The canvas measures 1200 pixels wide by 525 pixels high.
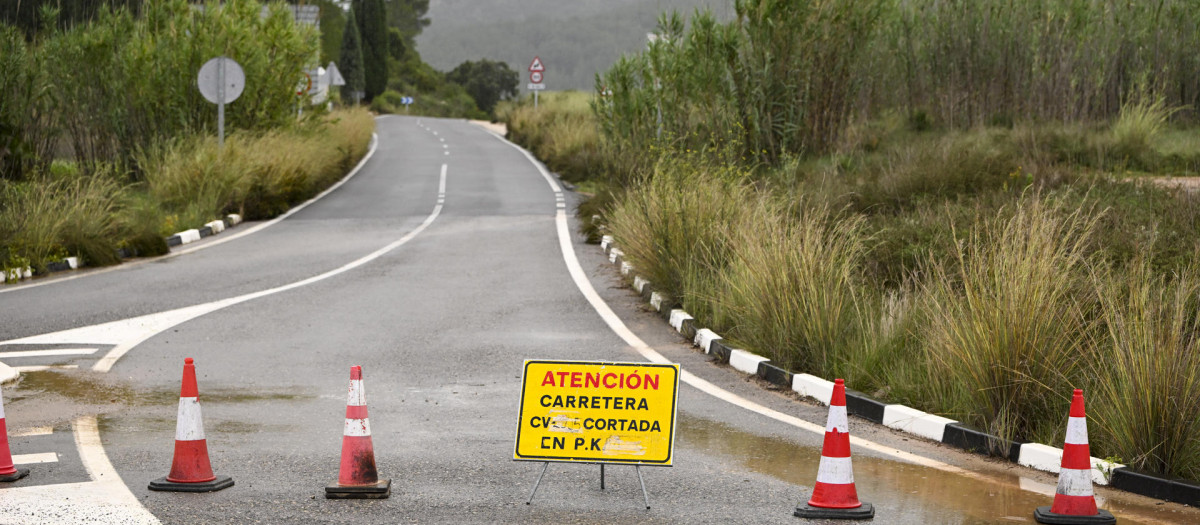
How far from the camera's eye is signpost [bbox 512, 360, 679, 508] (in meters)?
6.29

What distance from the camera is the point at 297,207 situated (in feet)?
84.3

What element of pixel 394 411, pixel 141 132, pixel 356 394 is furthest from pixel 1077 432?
pixel 141 132

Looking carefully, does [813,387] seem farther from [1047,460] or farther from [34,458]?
[34,458]

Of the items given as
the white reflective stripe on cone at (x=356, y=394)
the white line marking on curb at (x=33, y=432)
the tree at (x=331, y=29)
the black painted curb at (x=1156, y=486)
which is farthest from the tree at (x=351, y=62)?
the black painted curb at (x=1156, y=486)

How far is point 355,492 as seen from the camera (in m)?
6.03

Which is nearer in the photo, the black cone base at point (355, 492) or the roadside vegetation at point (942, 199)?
the black cone base at point (355, 492)

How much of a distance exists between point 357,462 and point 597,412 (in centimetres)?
120

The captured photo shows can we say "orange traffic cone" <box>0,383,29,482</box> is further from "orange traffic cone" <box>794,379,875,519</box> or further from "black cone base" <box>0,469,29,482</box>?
"orange traffic cone" <box>794,379,875,519</box>

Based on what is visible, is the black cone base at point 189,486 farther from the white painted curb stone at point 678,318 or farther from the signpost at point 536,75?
the signpost at point 536,75

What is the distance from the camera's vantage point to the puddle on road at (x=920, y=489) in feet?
19.1

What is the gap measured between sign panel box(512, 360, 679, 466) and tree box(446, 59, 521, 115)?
10964 centimetres

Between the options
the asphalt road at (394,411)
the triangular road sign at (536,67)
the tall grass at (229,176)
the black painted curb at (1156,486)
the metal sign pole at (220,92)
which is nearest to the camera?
the asphalt road at (394,411)

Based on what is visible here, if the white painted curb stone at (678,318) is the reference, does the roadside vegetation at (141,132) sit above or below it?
above

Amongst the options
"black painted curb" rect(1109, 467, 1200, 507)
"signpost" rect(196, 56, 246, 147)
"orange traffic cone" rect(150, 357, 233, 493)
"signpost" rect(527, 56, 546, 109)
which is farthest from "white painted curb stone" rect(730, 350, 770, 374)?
"signpost" rect(527, 56, 546, 109)
